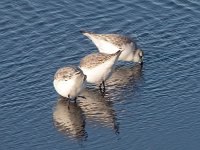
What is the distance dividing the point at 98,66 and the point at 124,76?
6.92 ft

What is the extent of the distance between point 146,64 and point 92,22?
3490 millimetres

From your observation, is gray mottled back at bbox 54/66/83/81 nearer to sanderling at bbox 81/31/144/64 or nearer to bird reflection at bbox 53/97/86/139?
bird reflection at bbox 53/97/86/139

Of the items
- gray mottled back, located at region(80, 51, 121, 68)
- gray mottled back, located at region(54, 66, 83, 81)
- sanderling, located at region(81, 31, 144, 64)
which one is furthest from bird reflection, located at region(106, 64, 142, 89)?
gray mottled back, located at region(54, 66, 83, 81)

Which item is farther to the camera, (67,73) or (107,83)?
(107,83)

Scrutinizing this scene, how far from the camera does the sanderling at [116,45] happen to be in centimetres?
2822

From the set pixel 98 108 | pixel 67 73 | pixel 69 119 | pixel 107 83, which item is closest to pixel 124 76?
pixel 107 83

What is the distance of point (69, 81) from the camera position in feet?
81.1

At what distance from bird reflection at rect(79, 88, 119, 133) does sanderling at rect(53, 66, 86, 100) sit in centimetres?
67

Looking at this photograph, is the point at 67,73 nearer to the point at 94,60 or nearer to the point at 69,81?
the point at 69,81

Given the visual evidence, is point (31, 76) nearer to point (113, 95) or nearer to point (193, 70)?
point (113, 95)

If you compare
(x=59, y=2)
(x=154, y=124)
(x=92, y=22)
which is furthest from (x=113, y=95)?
(x=59, y=2)

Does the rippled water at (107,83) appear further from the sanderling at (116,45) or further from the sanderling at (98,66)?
the sanderling at (98,66)

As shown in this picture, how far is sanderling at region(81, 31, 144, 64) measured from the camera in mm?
28219

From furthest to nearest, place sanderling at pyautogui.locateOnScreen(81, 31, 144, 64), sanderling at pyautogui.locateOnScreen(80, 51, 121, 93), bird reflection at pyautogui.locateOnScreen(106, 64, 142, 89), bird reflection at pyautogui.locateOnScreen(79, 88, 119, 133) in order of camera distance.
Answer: sanderling at pyautogui.locateOnScreen(81, 31, 144, 64) < bird reflection at pyautogui.locateOnScreen(106, 64, 142, 89) < sanderling at pyautogui.locateOnScreen(80, 51, 121, 93) < bird reflection at pyautogui.locateOnScreen(79, 88, 119, 133)
